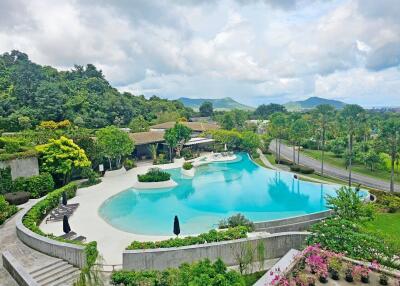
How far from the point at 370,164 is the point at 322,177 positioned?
8311 mm

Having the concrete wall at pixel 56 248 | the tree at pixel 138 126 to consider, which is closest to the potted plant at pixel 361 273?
the concrete wall at pixel 56 248

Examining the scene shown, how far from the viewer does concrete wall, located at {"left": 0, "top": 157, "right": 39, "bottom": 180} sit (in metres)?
22.2

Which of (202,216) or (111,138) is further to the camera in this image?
(111,138)

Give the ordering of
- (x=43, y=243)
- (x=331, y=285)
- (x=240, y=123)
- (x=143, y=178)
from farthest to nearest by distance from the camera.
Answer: (x=240, y=123) < (x=143, y=178) < (x=43, y=243) < (x=331, y=285)

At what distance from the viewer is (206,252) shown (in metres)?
12.7

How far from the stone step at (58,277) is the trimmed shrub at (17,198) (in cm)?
1113

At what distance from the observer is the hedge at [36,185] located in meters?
22.3

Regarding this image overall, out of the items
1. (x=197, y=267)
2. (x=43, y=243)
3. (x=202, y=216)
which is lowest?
(x=202, y=216)

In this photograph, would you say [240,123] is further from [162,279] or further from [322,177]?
[162,279]

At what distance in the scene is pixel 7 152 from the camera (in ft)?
77.7

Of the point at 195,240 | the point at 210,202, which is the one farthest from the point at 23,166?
the point at 195,240

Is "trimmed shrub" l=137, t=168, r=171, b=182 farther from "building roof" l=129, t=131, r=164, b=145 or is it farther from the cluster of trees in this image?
the cluster of trees

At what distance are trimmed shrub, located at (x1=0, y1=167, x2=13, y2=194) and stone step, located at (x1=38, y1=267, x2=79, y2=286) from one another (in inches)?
501

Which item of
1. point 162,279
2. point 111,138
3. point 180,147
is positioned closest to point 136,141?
point 180,147
